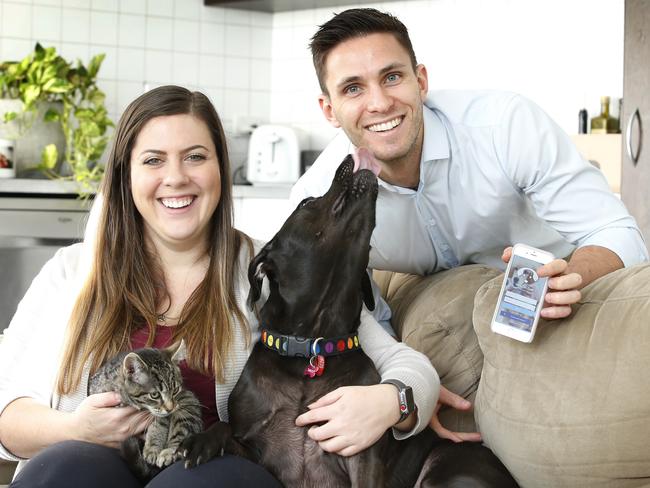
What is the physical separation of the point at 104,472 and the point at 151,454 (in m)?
0.10

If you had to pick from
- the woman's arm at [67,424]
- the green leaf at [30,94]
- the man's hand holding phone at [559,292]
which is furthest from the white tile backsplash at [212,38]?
the man's hand holding phone at [559,292]

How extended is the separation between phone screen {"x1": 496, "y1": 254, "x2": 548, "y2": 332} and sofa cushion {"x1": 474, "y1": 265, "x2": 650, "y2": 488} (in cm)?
5

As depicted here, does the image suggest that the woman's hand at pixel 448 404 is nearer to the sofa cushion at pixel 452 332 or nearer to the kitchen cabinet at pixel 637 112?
the sofa cushion at pixel 452 332

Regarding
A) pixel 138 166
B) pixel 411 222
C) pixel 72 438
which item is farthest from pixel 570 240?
pixel 72 438

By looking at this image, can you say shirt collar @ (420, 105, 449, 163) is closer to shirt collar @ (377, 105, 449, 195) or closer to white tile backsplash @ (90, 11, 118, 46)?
shirt collar @ (377, 105, 449, 195)

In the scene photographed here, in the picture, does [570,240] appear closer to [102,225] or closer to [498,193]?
[498,193]

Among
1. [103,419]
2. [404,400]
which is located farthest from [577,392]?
[103,419]

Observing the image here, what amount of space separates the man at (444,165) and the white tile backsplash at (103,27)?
2692 mm

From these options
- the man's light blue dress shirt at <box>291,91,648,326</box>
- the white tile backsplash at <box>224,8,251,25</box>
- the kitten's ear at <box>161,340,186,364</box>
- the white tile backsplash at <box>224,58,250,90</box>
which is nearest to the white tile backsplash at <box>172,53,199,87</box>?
the white tile backsplash at <box>224,58,250,90</box>

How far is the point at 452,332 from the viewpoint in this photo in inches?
69.2

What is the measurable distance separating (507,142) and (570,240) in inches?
10.7

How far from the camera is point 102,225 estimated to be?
5.89 feet

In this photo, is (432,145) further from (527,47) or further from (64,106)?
(64,106)

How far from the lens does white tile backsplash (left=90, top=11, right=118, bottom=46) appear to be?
4.45m
